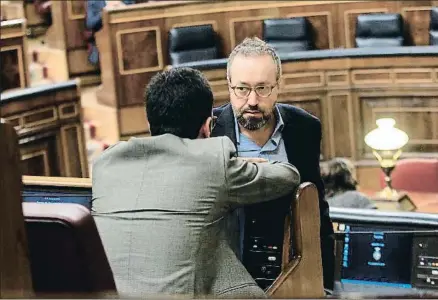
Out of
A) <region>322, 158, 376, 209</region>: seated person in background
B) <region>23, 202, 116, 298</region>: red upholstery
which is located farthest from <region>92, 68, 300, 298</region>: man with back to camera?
<region>322, 158, 376, 209</region>: seated person in background

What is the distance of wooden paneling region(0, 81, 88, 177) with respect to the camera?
149 inches

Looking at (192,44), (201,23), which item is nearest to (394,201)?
(192,44)

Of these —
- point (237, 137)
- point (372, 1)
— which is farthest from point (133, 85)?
point (237, 137)

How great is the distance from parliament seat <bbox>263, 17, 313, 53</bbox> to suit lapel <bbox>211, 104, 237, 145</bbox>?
3687 mm

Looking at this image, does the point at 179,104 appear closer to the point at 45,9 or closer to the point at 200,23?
the point at 200,23

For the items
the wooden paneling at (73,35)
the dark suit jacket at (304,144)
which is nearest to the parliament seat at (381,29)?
the wooden paneling at (73,35)

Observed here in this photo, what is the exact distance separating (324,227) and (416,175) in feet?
7.76

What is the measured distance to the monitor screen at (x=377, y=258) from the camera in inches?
67.6

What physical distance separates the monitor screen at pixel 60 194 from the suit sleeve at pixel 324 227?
39 centimetres

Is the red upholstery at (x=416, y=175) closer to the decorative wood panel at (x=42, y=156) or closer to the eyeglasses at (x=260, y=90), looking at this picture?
the decorative wood panel at (x=42, y=156)

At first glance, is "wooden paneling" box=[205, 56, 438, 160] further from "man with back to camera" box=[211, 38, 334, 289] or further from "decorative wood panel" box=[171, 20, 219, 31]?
"man with back to camera" box=[211, 38, 334, 289]

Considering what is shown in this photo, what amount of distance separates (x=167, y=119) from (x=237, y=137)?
0.79 feet

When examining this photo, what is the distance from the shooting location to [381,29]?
203 inches

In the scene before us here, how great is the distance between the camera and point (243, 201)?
129cm
